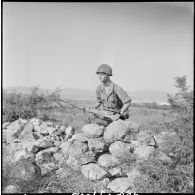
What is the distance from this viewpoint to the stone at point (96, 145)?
11.3 ft

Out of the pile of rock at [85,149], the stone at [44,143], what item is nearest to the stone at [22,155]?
the pile of rock at [85,149]

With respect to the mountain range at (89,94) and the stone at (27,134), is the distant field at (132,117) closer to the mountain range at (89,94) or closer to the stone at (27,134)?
the mountain range at (89,94)

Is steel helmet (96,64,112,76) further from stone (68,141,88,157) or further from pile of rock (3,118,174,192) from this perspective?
stone (68,141,88,157)

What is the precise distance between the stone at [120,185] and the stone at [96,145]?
10.7 inches

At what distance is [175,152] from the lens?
337 centimetres

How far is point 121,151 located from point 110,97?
17.7 inches

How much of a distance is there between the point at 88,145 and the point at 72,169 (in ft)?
0.76

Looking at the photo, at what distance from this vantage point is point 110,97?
352 cm

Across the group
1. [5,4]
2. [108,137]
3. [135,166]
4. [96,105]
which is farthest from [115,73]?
[5,4]

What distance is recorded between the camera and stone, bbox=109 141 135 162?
3.38m

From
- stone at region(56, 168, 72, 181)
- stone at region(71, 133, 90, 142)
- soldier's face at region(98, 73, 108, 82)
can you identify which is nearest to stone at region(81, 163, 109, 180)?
stone at region(56, 168, 72, 181)

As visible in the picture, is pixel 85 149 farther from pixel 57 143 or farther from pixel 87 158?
pixel 57 143

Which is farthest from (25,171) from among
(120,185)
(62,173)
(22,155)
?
(120,185)

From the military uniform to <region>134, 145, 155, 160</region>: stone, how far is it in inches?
11.5
